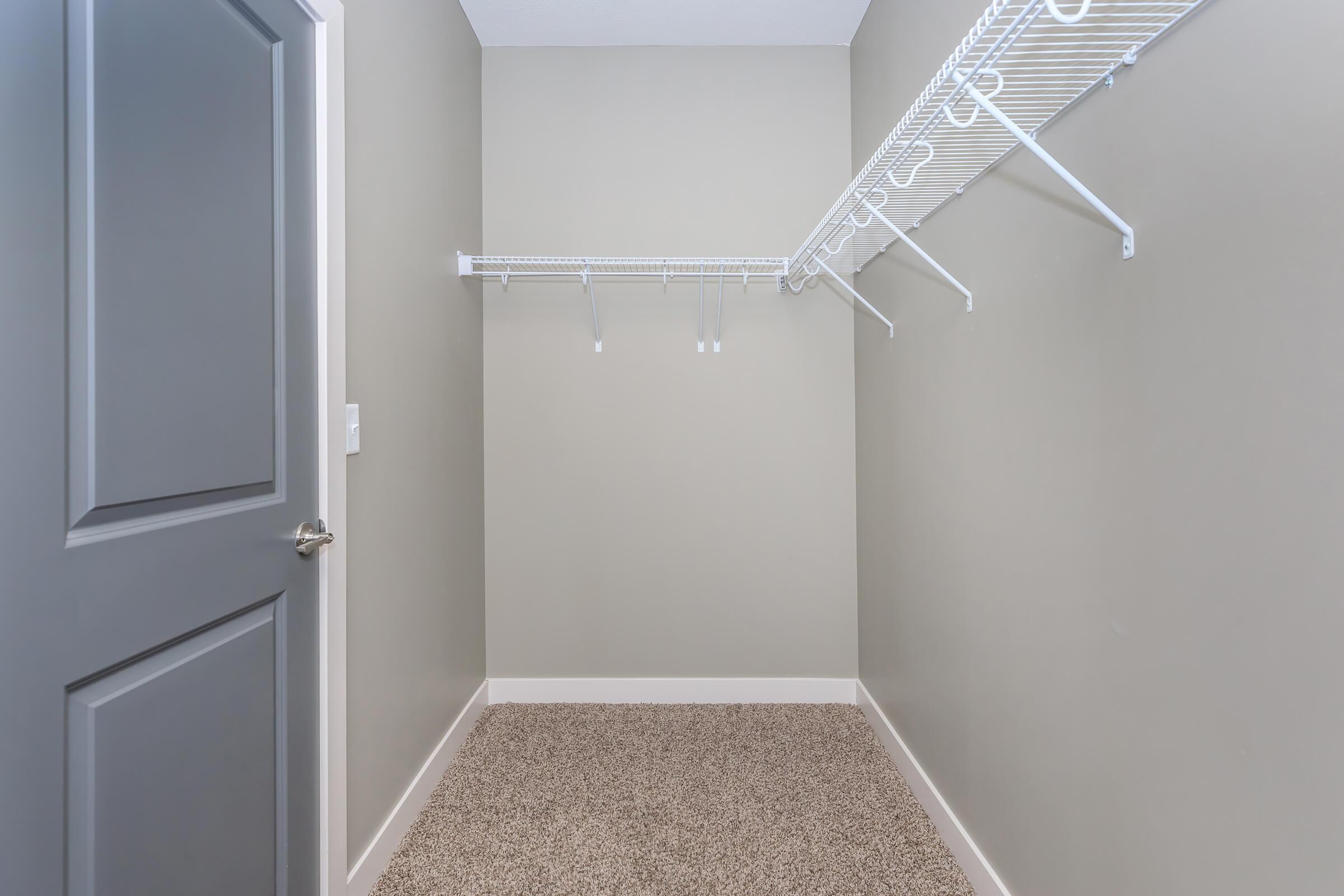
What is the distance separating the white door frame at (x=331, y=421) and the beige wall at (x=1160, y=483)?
1450 mm

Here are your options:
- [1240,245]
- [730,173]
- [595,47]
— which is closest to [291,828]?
[1240,245]

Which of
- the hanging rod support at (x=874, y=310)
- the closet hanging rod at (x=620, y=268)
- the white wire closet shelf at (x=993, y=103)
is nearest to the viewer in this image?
the white wire closet shelf at (x=993, y=103)

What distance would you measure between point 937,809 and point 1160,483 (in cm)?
120

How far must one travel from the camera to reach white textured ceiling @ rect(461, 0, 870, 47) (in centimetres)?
208

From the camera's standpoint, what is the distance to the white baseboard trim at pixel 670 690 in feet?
7.66

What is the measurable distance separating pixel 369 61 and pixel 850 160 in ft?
5.60

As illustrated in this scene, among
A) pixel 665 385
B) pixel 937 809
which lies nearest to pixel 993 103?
pixel 665 385

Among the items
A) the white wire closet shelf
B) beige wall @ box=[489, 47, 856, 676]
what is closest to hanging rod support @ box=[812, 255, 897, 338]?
the white wire closet shelf

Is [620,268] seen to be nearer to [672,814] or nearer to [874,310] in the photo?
[874,310]

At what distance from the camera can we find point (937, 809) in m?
1.61

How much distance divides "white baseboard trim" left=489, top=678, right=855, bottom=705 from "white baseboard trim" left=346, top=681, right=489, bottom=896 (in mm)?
191

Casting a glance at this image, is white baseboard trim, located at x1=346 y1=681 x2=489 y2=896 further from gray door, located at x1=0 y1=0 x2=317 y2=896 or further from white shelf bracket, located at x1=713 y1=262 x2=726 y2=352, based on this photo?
white shelf bracket, located at x1=713 y1=262 x2=726 y2=352

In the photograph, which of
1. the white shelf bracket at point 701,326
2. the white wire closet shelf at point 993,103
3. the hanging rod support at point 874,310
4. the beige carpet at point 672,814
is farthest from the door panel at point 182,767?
the hanging rod support at point 874,310

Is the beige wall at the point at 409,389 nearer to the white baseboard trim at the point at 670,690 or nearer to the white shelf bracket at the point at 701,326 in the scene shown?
the white baseboard trim at the point at 670,690
